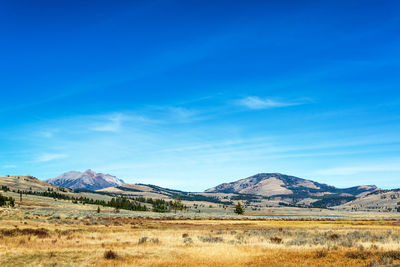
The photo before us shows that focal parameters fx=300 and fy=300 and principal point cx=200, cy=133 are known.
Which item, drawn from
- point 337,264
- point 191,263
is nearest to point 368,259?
point 337,264

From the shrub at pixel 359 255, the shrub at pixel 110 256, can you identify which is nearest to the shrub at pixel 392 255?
the shrub at pixel 359 255

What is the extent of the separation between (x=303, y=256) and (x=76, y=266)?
14274mm

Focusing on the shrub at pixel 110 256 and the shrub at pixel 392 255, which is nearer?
the shrub at pixel 392 255

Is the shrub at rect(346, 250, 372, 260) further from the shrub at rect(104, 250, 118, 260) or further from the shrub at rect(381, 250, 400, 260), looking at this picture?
the shrub at rect(104, 250, 118, 260)

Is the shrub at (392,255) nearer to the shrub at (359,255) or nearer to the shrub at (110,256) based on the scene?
the shrub at (359,255)

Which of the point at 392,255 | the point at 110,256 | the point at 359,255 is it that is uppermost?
the point at 392,255

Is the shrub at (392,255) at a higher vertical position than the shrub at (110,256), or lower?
higher

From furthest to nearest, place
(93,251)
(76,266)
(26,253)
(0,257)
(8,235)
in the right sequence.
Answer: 1. (8,235)
2. (93,251)
3. (26,253)
4. (0,257)
5. (76,266)

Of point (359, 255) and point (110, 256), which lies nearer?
point (110, 256)

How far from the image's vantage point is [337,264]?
57.3ft

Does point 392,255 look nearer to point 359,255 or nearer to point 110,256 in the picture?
point 359,255

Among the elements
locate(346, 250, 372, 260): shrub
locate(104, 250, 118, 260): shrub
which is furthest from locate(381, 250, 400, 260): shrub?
locate(104, 250, 118, 260): shrub

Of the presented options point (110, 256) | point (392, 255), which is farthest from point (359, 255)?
point (110, 256)

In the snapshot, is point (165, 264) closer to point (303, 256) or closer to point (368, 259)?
point (303, 256)
